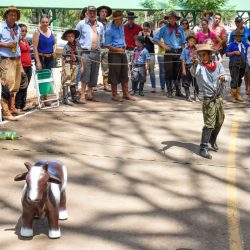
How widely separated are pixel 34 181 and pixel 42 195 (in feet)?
0.47

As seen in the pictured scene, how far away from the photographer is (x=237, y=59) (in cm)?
1233

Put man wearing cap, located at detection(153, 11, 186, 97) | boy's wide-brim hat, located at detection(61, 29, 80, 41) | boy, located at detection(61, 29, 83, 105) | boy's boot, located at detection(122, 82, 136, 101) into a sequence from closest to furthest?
boy's wide-brim hat, located at detection(61, 29, 80, 41) → boy, located at detection(61, 29, 83, 105) → boy's boot, located at detection(122, 82, 136, 101) → man wearing cap, located at detection(153, 11, 186, 97)

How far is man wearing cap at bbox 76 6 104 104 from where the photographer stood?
1141 cm

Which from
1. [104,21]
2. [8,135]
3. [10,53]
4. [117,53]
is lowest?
[8,135]

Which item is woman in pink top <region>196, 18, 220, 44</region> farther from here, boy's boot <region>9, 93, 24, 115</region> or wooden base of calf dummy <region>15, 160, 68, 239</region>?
wooden base of calf dummy <region>15, 160, 68, 239</region>

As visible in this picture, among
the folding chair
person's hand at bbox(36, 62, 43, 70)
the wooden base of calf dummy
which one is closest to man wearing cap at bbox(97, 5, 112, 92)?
the folding chair

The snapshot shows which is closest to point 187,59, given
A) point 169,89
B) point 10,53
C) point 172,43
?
point 172,43

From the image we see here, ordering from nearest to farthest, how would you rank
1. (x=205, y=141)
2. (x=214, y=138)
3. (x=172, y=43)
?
(x=205, y=141), (x=214, y=138), (x=172, y=43)

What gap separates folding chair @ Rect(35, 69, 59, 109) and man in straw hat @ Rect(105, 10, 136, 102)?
56.2 inches

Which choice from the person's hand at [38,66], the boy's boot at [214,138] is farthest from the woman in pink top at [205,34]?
the boy's boot at [214,138]

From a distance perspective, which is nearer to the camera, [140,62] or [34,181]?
[34,181]

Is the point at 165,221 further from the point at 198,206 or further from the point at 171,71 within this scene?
the point at 171,71

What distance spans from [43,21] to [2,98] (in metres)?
2.06

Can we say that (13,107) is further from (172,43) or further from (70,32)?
(172,43)
